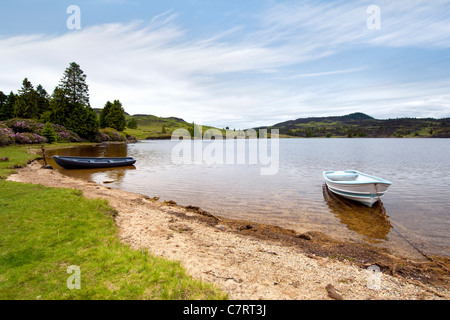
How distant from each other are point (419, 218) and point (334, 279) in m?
12.3

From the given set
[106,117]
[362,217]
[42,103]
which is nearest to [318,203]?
[362,217]

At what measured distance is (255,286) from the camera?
6.17m

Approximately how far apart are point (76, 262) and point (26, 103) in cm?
9946

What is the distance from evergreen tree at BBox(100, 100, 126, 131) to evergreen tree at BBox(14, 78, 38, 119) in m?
32.2

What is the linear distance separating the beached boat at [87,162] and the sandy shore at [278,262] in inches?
947

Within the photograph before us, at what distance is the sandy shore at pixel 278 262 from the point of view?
246 inches

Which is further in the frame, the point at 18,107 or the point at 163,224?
the point at 18,107

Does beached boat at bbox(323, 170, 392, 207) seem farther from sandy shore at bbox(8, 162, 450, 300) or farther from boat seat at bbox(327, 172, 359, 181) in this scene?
sandy shore at bbox(8, 162, 450, 300)

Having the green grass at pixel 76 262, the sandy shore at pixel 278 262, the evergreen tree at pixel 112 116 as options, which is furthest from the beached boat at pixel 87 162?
the evergreen tree at pixel 112 116

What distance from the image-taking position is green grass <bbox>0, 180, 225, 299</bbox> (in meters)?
5.46

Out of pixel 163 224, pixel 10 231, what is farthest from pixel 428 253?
pixel 10 231

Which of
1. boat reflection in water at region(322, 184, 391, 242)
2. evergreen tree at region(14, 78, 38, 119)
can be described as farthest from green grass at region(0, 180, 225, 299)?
evergreen tree at region(14, 78, 38, 119)

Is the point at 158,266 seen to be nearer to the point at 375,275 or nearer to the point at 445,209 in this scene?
the point at 375,275

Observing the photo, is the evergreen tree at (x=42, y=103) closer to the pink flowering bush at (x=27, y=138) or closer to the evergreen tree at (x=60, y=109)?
the evergreen tree at (x=60, y=109)
